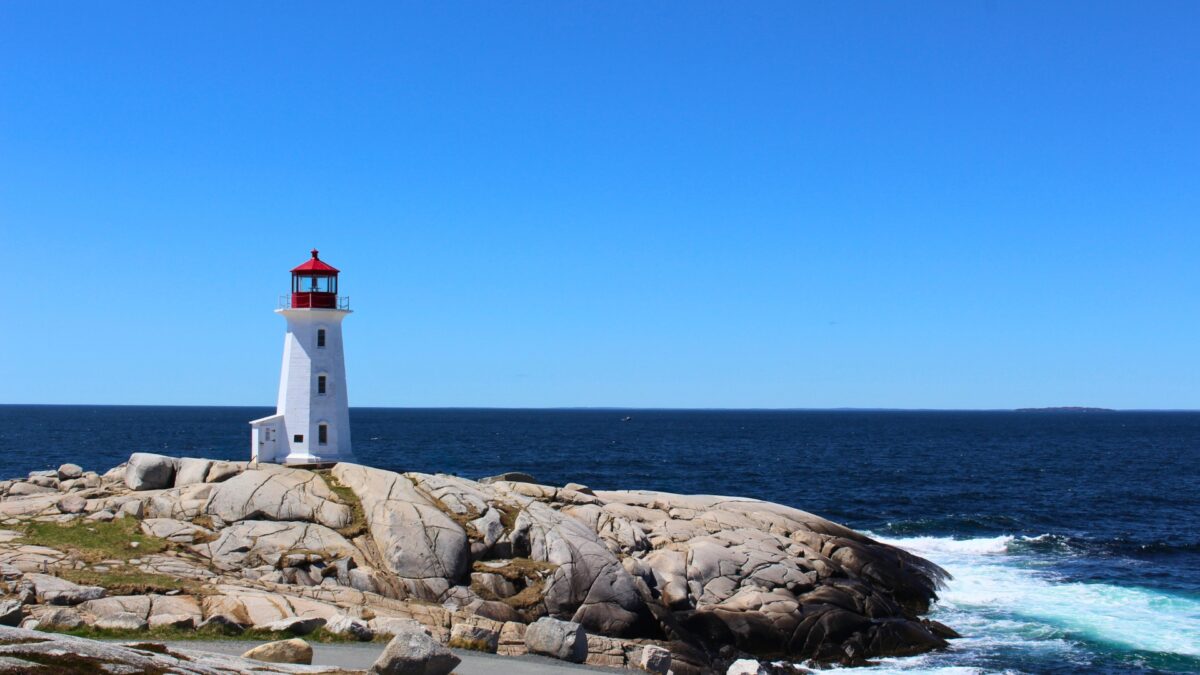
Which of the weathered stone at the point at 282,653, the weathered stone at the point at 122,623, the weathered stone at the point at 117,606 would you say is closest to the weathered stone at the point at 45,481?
the weathered stone at the point at 117,606

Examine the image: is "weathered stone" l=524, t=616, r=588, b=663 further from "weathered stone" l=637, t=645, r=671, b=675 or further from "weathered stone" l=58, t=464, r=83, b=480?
"weathered stone" l=58, t=464, r=83, b=480

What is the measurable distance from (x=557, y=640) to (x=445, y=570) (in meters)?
6.42

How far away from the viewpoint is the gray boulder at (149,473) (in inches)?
1344

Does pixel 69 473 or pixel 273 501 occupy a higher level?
pixel 69 473

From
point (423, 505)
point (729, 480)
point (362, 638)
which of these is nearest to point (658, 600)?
point (423, 505)

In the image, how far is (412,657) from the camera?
668 inches

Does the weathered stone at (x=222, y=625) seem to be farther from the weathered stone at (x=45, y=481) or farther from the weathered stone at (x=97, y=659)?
the weathered stone at (x=45, y=481)

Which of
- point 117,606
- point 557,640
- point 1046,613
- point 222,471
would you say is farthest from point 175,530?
point 1046,613

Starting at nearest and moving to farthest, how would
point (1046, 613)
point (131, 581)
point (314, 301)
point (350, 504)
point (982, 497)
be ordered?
point (131, 581) < point (350, 504) < point (1046, 613) < point (314, 301) < point (982, 497)

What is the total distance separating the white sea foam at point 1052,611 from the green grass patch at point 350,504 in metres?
20.3

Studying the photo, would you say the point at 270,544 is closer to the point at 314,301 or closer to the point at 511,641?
the point at 511,641

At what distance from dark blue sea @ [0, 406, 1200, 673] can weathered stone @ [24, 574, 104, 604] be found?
2235cm

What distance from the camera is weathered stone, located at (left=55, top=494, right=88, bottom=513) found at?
103 feet

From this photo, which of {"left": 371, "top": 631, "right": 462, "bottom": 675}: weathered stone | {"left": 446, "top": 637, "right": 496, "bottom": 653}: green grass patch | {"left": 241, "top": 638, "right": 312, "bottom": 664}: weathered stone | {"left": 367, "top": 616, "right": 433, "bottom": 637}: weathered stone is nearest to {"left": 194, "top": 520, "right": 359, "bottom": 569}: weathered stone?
{"left": 367, "top": 616, "right": 433, "bottom": 637}: weathered stone
